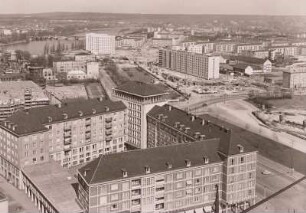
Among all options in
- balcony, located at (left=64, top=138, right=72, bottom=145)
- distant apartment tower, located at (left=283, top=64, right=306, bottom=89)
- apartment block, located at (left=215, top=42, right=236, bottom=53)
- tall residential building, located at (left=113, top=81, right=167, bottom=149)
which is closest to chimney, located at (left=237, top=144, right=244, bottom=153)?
tall residential building, located at (left=113, top=81, right=167, bottom=149)

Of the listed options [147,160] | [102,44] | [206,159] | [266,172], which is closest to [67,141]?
[147,160]

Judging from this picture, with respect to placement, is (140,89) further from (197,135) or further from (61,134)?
(197,135)

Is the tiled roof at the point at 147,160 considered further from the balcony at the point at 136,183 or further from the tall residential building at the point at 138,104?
the tall residential building at the point at 138,104

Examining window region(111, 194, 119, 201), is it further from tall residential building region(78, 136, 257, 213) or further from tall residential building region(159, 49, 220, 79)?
tall residential building region(159, 49, 220, 79)

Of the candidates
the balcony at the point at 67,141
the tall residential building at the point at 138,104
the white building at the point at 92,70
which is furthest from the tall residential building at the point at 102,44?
the balcony at the point at 67,141

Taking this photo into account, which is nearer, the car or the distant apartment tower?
the car

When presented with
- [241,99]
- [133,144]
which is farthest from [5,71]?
[133,144]

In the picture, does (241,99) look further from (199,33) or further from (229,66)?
(199,33)
